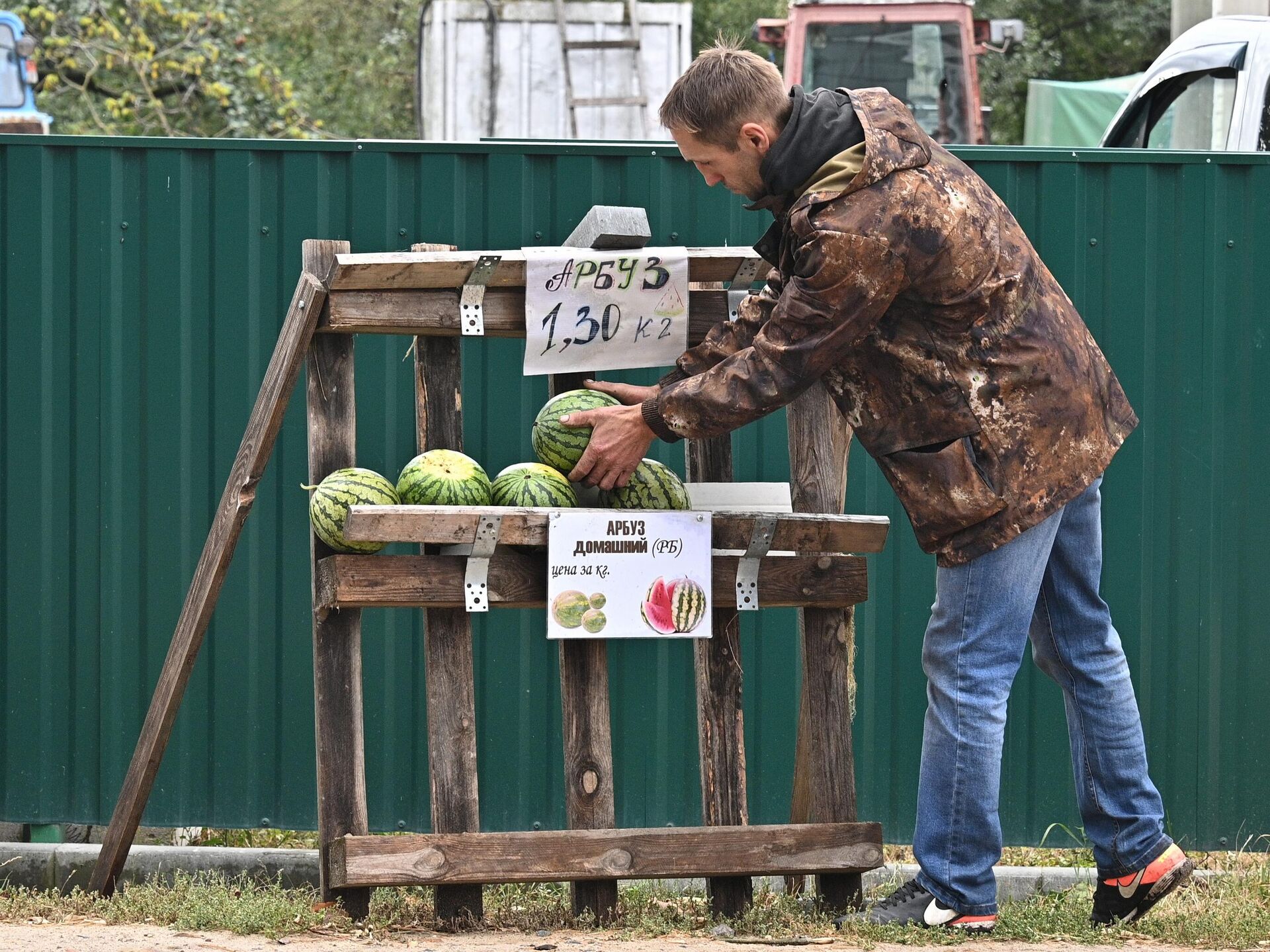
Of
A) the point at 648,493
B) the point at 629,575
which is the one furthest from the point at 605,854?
the point at 648,493

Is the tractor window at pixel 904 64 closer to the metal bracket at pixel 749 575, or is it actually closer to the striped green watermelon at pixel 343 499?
the metal bracket at pixel 749 575

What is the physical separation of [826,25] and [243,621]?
9.72m

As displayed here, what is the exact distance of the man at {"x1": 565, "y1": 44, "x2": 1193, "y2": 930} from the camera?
141 inches

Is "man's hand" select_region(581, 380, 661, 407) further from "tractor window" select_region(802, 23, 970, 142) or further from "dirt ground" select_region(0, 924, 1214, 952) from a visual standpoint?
"tractor window" select_region(802, 23, 970, 142)

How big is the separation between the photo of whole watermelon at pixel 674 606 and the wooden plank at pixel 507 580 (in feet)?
0.25

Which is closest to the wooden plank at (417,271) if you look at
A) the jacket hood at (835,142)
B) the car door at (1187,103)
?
the jacket hood at (835,142)

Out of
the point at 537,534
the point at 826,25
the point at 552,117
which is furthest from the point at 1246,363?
the point at 552,117

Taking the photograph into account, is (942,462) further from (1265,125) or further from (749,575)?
(1265,125)

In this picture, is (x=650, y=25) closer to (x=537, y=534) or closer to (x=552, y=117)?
(x=552, y=117)

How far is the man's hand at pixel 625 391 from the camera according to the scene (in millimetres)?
4086

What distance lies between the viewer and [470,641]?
4.05 meters

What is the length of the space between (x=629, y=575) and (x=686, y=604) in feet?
0.59

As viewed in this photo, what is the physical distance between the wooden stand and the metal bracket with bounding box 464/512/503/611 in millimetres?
23

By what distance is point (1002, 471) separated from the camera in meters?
3.70
